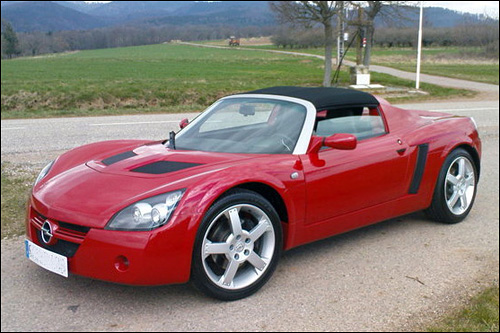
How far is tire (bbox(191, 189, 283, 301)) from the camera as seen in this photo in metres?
3.23

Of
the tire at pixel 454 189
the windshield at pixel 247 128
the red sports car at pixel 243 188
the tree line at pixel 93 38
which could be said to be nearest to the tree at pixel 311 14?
the tire at pixel 454 189

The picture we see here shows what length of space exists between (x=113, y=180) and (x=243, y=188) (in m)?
0.84

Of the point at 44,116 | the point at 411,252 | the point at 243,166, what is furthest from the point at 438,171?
the point at 44,116

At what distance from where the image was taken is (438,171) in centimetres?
486

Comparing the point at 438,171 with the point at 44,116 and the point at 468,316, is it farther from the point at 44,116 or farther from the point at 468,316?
the point at 44,116

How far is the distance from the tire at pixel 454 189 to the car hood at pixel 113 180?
2.12m

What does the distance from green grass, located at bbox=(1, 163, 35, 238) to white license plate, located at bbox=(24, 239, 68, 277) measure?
126cm

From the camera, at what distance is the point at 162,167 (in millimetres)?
3545

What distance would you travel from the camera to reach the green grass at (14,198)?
464 cm

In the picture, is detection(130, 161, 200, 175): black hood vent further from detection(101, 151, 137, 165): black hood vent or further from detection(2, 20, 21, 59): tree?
detection(2, 20, 21, 59): tree

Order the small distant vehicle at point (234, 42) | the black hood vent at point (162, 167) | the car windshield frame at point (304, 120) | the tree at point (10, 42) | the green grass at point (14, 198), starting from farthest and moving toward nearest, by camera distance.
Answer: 1. the tree at point (10, 42)
2. the small distant vehicle at point (234, 42)
3. the green grass at point (14, 198)
4. the car windshield frame at point (304, 120)
5. the black hood vent at point (162, 167)

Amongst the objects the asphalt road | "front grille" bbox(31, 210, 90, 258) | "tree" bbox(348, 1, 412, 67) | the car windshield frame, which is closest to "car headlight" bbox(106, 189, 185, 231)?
"front grille" bbox(31, 210, 90, 258)

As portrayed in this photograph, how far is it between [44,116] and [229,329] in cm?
1246

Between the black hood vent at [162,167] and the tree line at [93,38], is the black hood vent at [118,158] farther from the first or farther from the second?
the tree line at [93,38]
